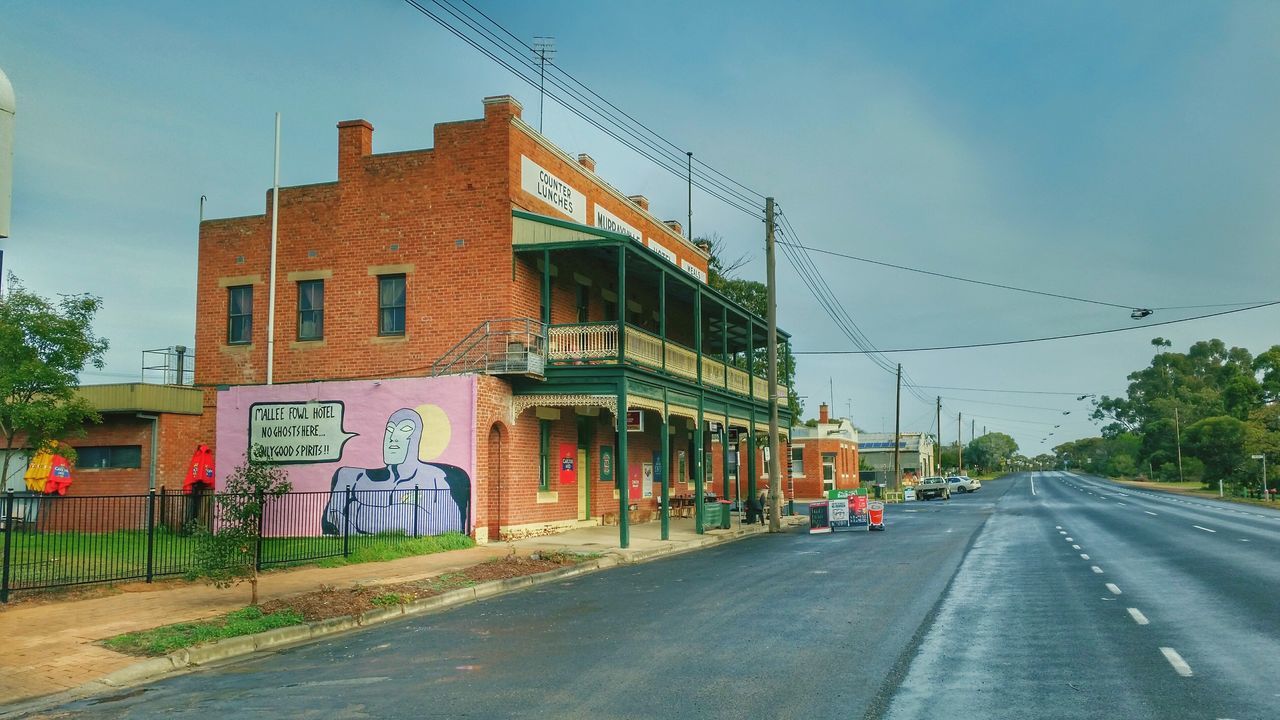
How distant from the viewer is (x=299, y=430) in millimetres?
23625

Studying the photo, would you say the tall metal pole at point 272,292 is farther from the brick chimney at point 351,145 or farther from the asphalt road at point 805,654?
the asphalt road at point 805,654

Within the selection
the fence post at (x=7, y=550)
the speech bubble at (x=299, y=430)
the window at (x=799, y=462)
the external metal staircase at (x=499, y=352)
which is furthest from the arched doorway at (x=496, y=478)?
Result: the window at (x=799, y=462)

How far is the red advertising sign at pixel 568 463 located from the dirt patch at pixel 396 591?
26.9 feet

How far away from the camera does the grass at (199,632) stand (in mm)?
9790

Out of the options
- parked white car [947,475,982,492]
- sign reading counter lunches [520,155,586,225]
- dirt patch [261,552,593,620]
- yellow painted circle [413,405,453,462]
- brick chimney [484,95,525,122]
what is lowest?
parked white car [947,475,982,492]

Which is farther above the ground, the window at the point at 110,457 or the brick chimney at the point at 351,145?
the brick chimney at the point at 351,145

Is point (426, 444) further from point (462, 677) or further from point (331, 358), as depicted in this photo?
point (462, 677)

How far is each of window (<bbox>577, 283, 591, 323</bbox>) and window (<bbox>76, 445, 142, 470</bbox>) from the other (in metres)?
13.2

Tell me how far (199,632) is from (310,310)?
1648cm

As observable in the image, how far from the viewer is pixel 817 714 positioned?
6.67m

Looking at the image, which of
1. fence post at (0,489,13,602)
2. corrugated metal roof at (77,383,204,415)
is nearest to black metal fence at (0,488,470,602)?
corrugated metal roof at (77,383,204,415)

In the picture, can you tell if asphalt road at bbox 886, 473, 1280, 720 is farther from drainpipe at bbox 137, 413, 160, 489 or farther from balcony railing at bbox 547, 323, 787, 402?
drainpipe at bbox 137, 413, 160, 489

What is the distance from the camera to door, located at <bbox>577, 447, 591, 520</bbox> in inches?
1096

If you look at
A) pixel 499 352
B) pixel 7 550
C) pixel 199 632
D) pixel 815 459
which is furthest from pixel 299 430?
pixel 815 459
